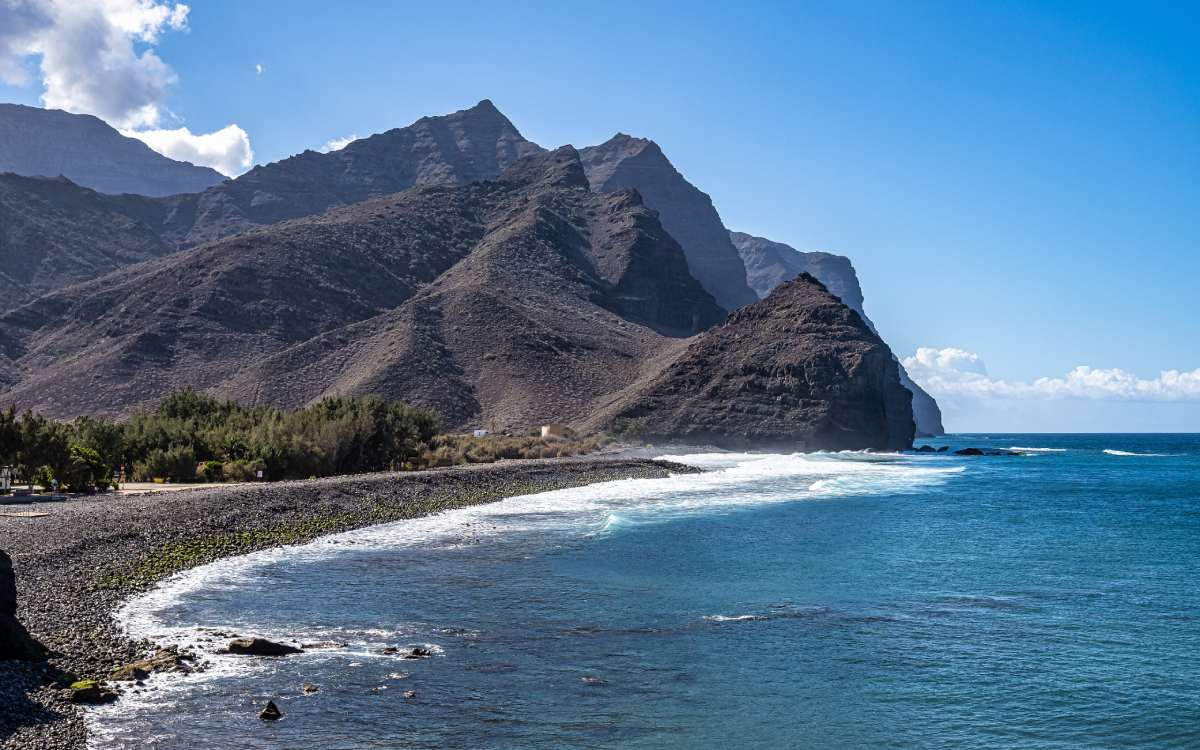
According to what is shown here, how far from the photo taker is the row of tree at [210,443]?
3191cm

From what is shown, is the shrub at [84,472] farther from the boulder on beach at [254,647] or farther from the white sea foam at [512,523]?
the boulder on beach at [254,647]

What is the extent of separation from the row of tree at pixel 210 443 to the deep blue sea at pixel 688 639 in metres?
12.8

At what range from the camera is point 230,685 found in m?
11.9

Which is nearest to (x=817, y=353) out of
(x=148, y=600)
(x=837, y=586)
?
(x=837, y=586)

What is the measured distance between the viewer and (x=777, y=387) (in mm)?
103062

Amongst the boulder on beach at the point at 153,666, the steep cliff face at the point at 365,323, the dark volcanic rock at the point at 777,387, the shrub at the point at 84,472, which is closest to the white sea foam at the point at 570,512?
the boulder on beach at the point at 153,666

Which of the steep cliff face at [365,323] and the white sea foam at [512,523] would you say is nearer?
the white sea foam at [512,523]

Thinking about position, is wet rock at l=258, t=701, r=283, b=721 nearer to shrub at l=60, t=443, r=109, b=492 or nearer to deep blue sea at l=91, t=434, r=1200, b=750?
deep blue sea at l=91, t=434, r=1200, b=750

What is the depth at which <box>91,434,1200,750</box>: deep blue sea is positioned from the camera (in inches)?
436

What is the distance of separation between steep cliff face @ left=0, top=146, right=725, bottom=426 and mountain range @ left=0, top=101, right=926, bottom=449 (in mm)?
269

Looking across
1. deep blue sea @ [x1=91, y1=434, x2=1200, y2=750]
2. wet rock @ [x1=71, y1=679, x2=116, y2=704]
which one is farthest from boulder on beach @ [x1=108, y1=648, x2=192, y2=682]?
wet rock @ [x1=71, y1=679, x2=116, y2=704]

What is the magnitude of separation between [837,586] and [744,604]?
11.2ft

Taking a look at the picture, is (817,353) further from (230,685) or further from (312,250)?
(230,685)


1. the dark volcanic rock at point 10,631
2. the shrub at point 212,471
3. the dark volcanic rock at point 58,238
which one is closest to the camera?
the dark volcanic rock at point 10,631
